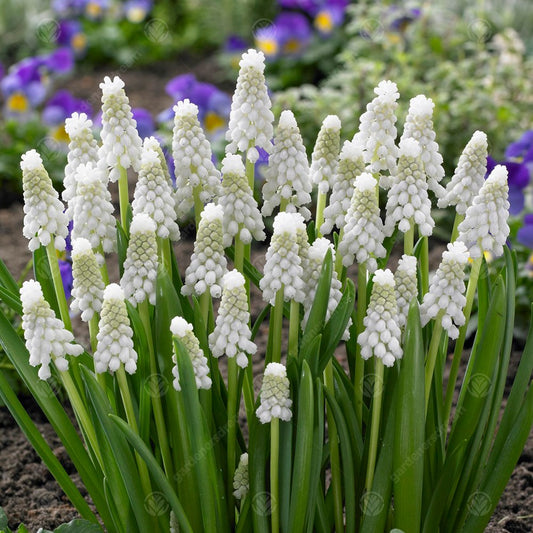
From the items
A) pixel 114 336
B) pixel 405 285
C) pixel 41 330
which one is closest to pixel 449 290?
pixel 405 285

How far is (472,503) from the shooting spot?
1717 mm

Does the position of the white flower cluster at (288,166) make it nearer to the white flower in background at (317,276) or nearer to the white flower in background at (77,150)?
the white flower in background at (317,276)

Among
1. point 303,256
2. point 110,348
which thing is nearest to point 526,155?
point 303,256

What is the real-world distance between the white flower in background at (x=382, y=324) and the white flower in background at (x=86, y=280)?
1.40 feet

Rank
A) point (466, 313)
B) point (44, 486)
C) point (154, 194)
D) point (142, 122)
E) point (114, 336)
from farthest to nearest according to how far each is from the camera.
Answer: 1. point (142, 122)
2. point (44, 486)
3. point (466, 313)
4. point (154, 194)
5. point (114, 336)

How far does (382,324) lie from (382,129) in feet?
1.08

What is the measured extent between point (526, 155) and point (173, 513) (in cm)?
187

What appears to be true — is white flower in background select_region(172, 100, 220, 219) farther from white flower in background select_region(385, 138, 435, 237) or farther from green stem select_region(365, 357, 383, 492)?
green stem select_region(365, 357, 383, 492)

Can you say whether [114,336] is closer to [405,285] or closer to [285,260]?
[285,260]

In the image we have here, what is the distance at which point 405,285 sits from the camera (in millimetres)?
1533

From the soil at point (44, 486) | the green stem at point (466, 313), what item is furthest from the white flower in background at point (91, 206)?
the soil at point (44, 486)

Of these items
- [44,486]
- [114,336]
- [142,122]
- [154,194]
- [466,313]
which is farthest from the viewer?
[142,122]

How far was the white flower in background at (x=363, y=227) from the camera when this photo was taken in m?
1.46

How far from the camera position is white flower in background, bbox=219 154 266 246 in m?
1.50
